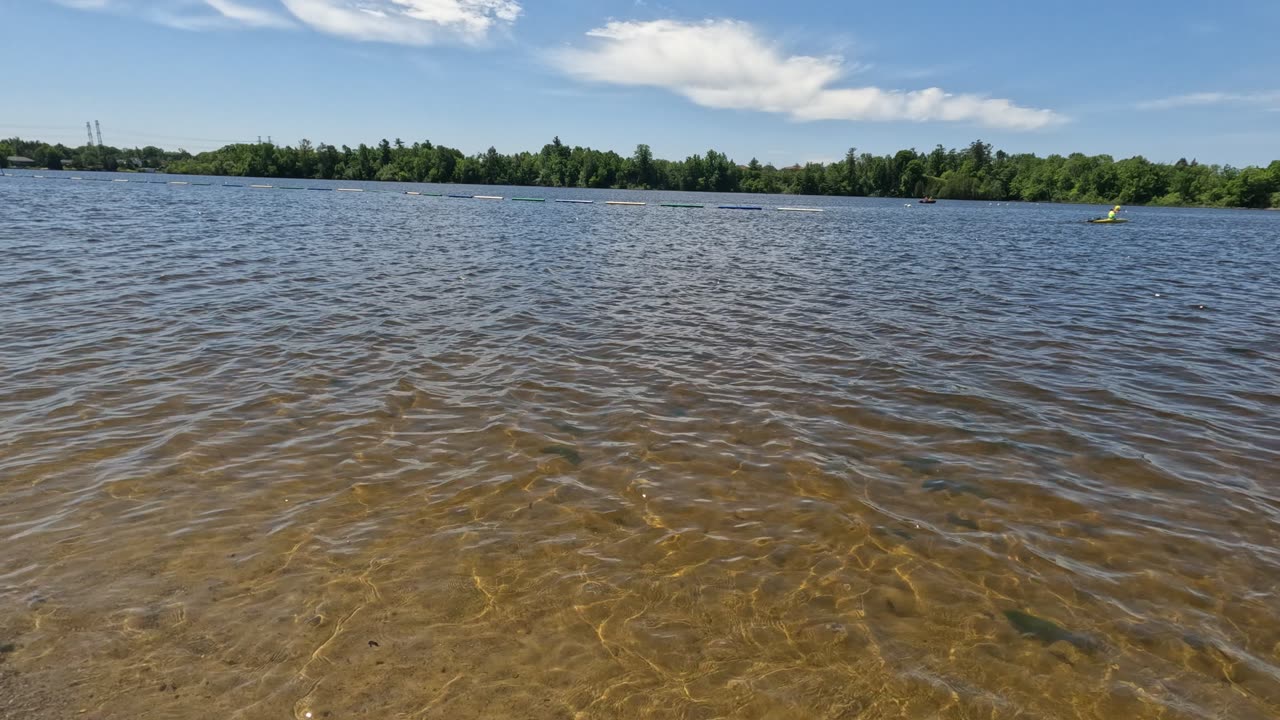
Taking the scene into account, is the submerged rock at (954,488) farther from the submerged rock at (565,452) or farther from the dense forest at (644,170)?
the dense forest at (644,170)

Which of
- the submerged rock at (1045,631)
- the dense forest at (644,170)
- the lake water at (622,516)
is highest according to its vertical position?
the dense forest at (644,170)

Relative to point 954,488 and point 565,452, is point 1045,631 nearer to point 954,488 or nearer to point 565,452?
point 954,488

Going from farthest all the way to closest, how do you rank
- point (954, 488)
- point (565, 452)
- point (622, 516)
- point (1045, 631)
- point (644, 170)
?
1. point (644, 170)
2. point (565, 452)
3. point (954, 488)
4. point (622, 516)
5. point (1045, 631)

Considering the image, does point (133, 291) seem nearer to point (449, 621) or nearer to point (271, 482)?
point (271, 482)

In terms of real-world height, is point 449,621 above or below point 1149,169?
below

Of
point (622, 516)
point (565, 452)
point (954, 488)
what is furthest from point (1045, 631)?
point (565, 452)

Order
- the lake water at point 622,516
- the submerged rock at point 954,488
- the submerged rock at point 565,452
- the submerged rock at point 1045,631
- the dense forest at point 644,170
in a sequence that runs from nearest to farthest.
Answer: the lake water at point 622,516 → the submerged rock at point 1045,631 → the submerged rock at point 954,488 → the submerged rock at point 565,452 → the dense forest at point 644,170

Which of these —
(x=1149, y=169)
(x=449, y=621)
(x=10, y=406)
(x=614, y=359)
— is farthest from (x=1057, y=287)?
(x=1149, y=169)

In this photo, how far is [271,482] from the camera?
701cm

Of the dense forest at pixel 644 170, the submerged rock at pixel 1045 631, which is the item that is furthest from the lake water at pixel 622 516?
the dense forest at pixel 644 170

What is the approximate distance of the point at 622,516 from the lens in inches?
262

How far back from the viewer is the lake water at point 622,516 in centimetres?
445

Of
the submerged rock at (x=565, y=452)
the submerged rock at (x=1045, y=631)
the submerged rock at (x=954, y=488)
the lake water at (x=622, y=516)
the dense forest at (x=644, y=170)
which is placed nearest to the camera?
the lake water at (x=622, y=516)

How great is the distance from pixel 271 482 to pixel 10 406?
4862mm
